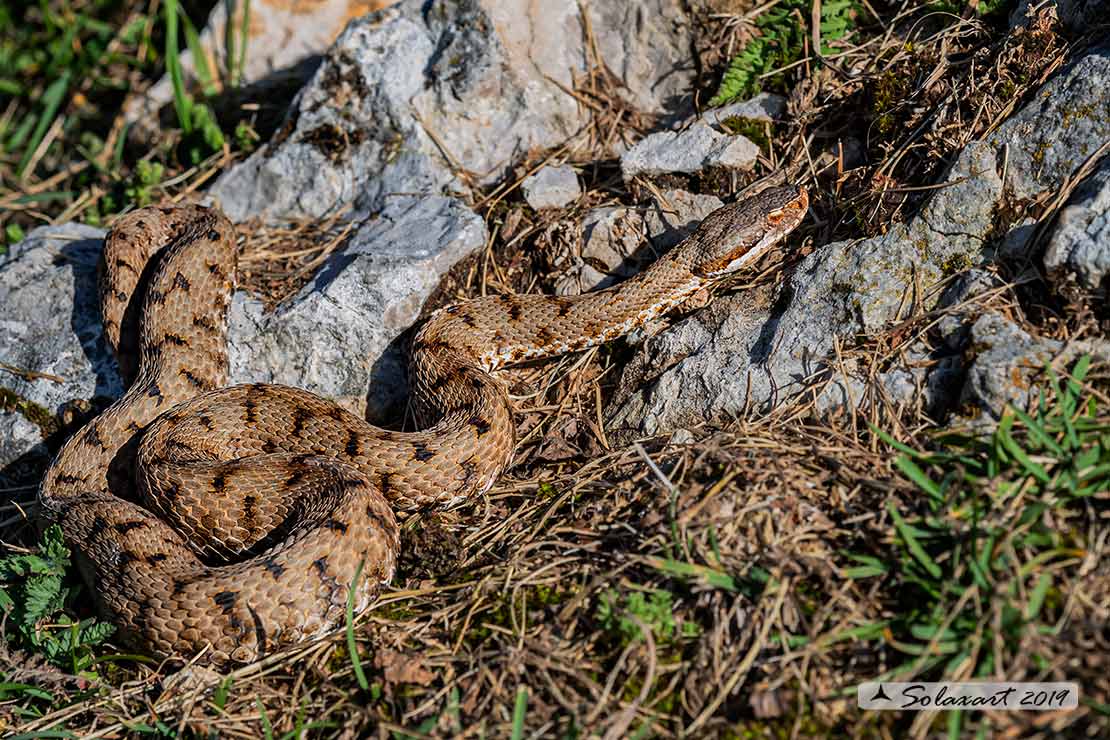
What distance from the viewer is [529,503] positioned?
4.97 meters

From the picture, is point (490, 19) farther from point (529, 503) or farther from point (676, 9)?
point (529, 503)

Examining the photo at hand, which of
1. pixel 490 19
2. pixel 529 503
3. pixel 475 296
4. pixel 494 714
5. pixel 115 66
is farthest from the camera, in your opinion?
pixel 115 66

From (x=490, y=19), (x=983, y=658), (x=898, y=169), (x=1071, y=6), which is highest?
(x=490, y=19)

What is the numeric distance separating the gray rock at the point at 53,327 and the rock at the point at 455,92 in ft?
4.92

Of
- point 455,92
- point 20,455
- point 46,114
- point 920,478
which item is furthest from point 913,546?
point 46,114

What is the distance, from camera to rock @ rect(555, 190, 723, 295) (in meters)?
6.24

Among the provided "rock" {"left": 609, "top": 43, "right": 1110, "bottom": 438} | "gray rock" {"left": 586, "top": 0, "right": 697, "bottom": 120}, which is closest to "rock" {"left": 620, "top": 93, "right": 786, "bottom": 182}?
"gray rock" {"left": 586, "top": 0, "right": 697, "bottom": 120}

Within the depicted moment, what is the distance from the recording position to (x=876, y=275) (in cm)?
496

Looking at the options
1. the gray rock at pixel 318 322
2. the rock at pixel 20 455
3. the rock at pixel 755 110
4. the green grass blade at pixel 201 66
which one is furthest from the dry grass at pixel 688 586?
the green grass blade at pixel 201 66

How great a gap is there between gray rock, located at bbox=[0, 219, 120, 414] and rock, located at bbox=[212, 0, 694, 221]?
4.92 ft

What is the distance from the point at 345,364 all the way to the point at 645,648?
10.2 ft

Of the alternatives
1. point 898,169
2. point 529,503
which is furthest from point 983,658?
point 898,169

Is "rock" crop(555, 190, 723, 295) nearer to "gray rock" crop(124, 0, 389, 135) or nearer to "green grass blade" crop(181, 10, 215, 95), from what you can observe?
"gray rock" crop(124, 0, 389, 135)

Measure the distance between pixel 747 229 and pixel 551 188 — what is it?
157cm
